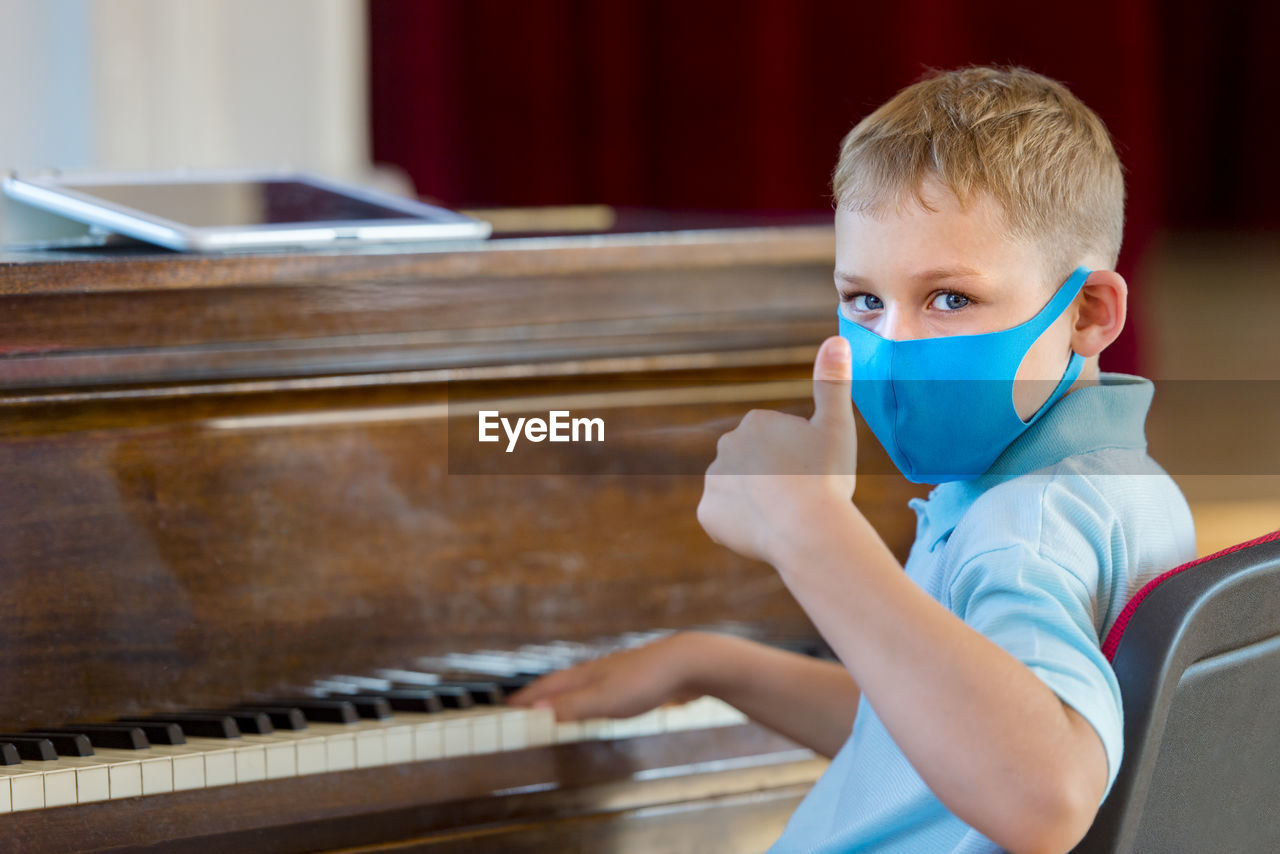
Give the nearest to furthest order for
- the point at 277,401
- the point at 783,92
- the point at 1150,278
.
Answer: the point at 277,401
the point at 783,92
the point at 1150,278

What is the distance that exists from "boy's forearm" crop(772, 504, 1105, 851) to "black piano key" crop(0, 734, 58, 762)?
621mm

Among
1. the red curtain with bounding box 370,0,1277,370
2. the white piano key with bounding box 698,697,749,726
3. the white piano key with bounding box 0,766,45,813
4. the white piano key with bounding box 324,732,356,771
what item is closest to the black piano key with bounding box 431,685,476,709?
the white piano key with bounding box 324,732,356,771

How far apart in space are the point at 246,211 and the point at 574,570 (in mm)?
452

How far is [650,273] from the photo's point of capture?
1.26 meters

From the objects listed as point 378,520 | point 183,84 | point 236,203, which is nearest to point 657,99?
point 183,84

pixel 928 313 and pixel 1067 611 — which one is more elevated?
pixel 928 313

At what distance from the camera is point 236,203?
134cm

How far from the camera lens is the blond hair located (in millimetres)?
767

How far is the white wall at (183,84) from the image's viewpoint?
8.45ft

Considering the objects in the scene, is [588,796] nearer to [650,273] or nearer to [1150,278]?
[650,273]

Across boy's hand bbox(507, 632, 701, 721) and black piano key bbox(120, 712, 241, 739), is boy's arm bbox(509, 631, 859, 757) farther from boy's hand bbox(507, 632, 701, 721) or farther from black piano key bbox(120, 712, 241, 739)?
black piano key bbox(120, 712, 241, 739)

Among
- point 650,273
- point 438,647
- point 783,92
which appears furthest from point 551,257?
point 783,92

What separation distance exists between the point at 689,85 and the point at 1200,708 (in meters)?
3.04

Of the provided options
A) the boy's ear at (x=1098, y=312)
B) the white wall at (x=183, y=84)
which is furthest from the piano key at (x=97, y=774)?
the white wall at (x=183, y=84)
